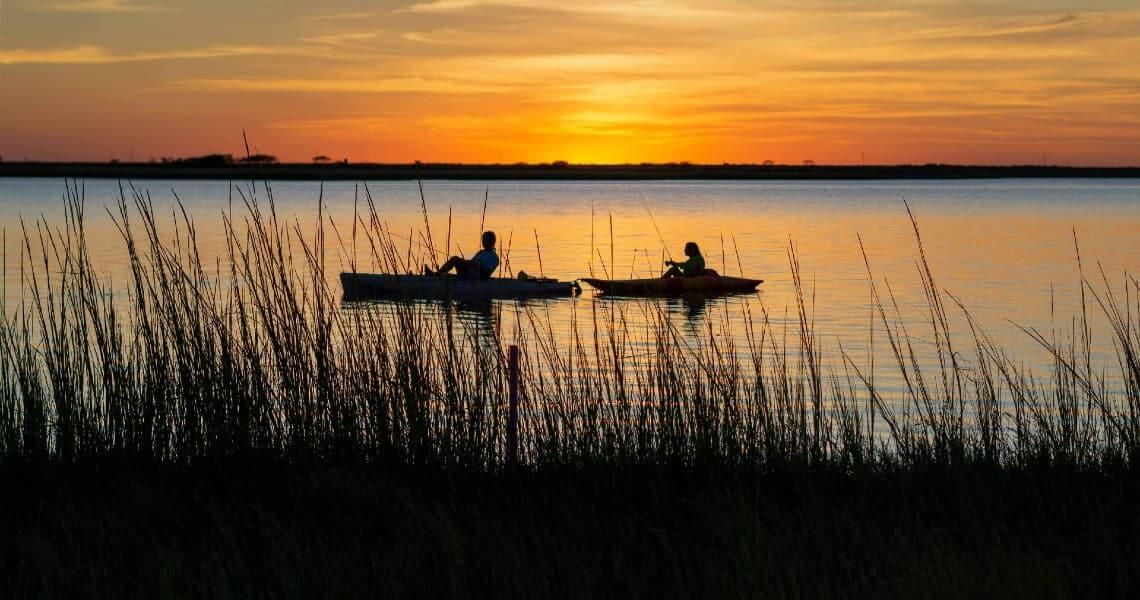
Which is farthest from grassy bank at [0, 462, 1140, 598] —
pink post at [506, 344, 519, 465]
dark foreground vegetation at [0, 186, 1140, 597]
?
pink post at [506, 344, 519, 465]

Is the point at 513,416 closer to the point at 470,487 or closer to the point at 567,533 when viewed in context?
the point at 470,487

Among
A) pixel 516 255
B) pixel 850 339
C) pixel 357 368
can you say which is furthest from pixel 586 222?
pixel 357 368

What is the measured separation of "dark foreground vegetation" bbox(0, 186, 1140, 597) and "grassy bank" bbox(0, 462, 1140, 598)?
0.05 ft

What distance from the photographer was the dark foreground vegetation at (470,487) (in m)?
4.72

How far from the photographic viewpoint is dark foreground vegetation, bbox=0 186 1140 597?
4723 mm

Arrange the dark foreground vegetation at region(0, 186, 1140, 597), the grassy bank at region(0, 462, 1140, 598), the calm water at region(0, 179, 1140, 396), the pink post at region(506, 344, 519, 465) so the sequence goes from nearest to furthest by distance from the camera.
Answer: the grassy bank at region(0, 462, 1140, 598) → the dark foreground vegetation at region(0, 186, 1140, 597) → the pink post at region(506, 344, 519, 465) → the calm water at region(0, 179, 1140, 396)

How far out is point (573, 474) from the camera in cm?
614

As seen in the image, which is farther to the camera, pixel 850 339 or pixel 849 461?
pixel 850 339

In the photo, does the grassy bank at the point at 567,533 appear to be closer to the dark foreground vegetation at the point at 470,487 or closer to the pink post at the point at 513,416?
the dark foreground vegetation at the point at 470,487

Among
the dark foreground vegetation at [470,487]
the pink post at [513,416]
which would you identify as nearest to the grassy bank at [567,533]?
the dark foreground vegetation at [470,487]

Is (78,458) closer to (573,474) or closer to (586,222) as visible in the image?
(573,474)

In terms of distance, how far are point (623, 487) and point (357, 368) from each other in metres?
1.57

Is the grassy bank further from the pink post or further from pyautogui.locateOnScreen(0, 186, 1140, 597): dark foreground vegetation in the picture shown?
the pink post

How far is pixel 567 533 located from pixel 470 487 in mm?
834
